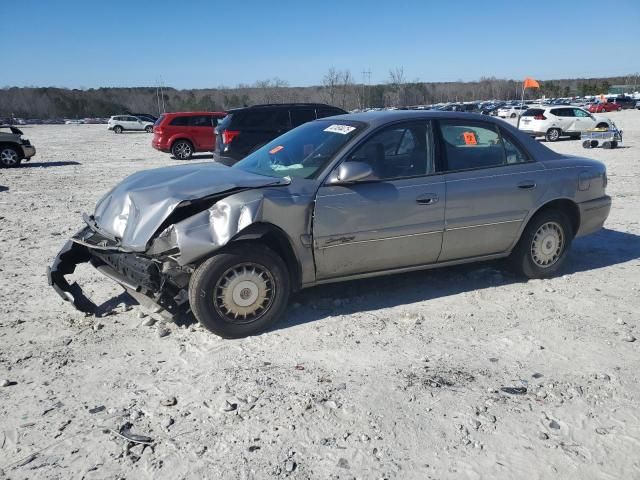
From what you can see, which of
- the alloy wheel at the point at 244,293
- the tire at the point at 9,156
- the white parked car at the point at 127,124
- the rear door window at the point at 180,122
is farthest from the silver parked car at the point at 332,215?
the white parked car at the point at 127,124

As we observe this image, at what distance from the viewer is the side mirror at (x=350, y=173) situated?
4.34 metres

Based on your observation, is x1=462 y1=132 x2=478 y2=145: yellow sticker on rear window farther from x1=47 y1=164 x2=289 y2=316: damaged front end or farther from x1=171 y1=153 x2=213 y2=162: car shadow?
x1=171 y1=153 x2=213 y2=162: car shadow

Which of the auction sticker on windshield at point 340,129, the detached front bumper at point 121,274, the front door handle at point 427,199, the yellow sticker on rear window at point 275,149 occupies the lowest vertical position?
the detached front bumper at point 121,274

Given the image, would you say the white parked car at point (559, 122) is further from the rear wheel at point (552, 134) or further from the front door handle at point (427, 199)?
the front door handle at point (427, 199)

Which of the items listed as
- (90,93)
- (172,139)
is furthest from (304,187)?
(90,93)

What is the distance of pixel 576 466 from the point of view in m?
2.76

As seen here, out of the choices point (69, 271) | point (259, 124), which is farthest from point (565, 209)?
point (259, 124)

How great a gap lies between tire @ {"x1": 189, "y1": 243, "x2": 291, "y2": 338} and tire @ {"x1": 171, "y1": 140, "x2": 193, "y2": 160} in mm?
16757

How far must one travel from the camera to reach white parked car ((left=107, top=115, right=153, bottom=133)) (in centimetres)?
4469

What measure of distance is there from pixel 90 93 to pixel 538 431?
4640 inches

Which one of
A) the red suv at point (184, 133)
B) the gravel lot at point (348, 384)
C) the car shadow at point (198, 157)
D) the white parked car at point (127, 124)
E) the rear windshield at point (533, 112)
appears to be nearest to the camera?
the gravel lot at point (348, 384)

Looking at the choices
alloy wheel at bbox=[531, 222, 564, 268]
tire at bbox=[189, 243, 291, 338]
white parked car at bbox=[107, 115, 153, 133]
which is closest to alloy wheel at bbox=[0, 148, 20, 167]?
tire at bbox=[189, 243, 291, 338]

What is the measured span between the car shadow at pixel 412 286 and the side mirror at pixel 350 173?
1150 millimetres

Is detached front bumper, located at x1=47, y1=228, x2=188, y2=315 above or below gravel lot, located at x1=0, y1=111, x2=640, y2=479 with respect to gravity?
above
